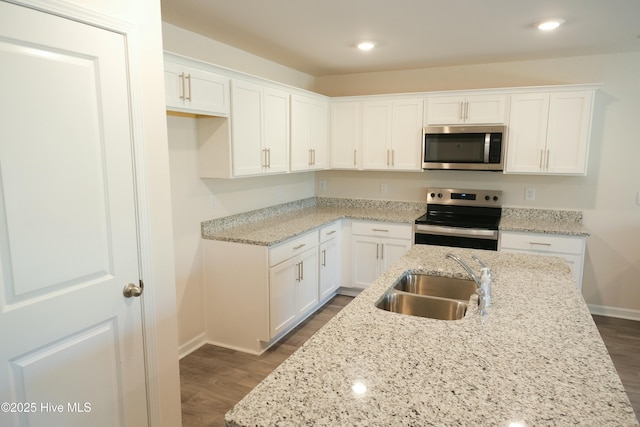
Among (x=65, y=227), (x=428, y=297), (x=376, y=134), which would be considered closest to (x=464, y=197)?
(x=376, y=134)

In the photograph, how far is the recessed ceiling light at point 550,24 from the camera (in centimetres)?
267

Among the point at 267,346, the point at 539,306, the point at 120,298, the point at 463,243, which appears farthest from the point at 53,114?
the point at 463,243

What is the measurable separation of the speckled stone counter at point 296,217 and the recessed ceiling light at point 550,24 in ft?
6.27

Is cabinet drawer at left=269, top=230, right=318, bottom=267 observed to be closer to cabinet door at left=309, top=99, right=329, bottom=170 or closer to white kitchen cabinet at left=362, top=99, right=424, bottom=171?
cabinet door at left=309, top=99, right=329, bottom=170

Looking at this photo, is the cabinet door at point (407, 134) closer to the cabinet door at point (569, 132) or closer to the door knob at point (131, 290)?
the cabinet door at point (569, 132)

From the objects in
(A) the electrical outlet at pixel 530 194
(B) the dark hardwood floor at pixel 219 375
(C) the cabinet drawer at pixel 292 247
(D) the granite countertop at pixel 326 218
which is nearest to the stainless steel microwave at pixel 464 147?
(A) the electrical outlet at pixel 530 194

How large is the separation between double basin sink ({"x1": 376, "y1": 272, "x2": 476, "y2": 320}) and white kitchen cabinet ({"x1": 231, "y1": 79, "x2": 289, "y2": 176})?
157 centimetres

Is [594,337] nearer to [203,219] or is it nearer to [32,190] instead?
[32,190]

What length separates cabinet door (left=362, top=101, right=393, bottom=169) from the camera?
4215 millimetres

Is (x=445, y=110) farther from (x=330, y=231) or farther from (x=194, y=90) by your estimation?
(x=194, y=90)

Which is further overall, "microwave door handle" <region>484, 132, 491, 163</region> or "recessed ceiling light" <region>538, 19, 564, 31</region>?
"microwave door handle" <region>484, 132, 491, 163</region>

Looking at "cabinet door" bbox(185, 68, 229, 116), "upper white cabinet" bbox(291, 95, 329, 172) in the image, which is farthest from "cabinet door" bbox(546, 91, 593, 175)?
"cabinet door" bbox(185, 68, 229, 116)

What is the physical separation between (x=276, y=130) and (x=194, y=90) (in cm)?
102

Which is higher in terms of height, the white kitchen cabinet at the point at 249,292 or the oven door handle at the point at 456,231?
the oven door handle at the point at 456,231
